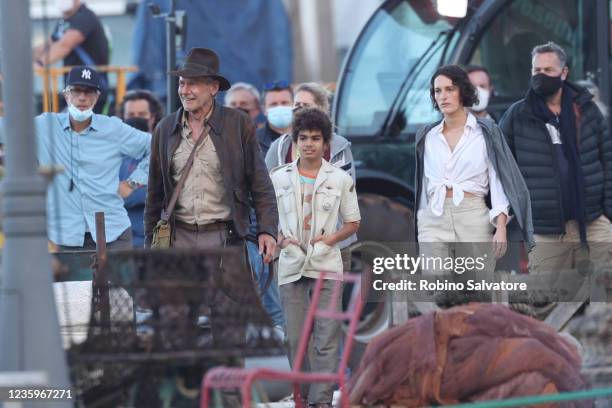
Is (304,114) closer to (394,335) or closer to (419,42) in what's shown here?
(394,335)

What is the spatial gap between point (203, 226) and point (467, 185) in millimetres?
1771

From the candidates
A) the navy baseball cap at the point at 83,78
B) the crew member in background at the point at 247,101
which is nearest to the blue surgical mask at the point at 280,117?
the crew member in background at the point at 247,101

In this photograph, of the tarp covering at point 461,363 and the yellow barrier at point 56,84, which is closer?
the tarp covering at point 461,363

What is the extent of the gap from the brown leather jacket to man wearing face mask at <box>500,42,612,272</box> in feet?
6.83

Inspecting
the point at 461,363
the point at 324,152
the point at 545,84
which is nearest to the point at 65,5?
the point at 324,152

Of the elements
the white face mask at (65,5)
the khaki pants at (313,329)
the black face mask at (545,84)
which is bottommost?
the khaki pants at (313,329)

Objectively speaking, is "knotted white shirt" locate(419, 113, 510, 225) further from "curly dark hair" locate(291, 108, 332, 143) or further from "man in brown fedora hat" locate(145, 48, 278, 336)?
"man in brown fedora hat" locate(145, 48, 278, 336)

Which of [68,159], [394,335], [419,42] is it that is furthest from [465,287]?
[419,42]

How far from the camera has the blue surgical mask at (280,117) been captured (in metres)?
11.0

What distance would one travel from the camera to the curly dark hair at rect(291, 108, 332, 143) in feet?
29.2

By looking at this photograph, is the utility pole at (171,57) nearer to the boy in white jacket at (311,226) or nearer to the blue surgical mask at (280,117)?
the blue surgical mask at (280,117)

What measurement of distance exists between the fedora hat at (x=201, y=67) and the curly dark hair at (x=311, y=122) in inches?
21.6

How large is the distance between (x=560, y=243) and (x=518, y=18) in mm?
2803

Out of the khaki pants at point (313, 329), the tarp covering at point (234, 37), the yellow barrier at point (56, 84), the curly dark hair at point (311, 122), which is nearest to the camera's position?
the khaki pants at point (313, 329)
